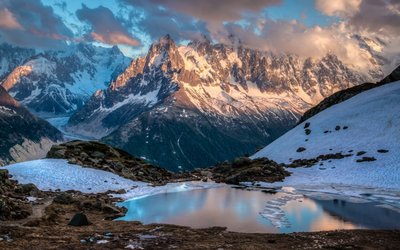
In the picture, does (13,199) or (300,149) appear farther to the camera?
(300,149)

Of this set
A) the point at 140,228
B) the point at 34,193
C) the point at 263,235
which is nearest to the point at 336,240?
the point at 263,235

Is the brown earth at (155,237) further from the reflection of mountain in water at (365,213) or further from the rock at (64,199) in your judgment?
the rock at (64,199)

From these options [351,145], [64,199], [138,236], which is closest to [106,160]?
[64,199]

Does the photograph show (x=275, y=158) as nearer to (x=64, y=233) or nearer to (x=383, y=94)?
(x=383, y=94)

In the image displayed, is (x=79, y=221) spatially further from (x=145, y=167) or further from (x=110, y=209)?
(x=145, y=167)

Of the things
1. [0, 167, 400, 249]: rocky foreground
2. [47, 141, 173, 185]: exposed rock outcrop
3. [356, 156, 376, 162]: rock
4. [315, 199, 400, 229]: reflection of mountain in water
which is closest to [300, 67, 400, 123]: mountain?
[356, 156, 376, 162]: rock

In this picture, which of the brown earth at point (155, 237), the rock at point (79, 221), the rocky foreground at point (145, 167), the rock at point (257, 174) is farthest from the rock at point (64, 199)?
the rock at point (257, 174)

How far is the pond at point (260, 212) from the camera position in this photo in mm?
36156

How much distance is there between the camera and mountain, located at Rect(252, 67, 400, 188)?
64.4 m

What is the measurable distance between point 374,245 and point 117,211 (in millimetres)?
23385

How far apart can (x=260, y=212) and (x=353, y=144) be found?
40.0m

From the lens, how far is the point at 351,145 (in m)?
76.2

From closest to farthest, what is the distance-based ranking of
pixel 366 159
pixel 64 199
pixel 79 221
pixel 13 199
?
1. pixel 79 221
2. pixel 13 199
3. pixel 64 199
4. pixel 366 159

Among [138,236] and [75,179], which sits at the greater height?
[75,179]
